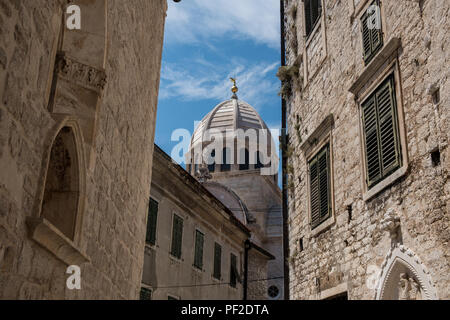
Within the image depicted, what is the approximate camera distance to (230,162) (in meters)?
39.8

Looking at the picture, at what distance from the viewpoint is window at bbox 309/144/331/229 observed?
31.4ft

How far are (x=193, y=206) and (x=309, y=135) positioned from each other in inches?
261

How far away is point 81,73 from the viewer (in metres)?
5.30

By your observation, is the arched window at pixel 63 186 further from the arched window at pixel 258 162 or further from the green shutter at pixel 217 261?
the arched window at pixel 258 162

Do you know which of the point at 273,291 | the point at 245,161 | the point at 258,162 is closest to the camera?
the point at 273,291

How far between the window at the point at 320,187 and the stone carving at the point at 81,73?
547 centimetres

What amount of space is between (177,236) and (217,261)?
3.76 meters

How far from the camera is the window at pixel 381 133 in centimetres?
724

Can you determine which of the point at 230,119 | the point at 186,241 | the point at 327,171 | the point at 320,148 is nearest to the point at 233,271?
the point at 186,241

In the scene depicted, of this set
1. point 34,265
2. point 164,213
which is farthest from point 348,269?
point 164,213

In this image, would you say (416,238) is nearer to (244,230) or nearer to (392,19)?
(392,19)

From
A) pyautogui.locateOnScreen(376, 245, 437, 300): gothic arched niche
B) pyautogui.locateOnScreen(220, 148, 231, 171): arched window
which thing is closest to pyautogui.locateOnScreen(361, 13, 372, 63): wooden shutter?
pyautogui.locateOnScreen(376, 245, 437, 300): gothic arched niche

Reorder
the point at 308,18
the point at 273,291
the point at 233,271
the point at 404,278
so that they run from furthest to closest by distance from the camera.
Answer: the point at 273,291 < the point at 233,271 < the point at 308,18 < the point at 404,278

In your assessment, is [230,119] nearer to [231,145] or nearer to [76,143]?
[231,145]
